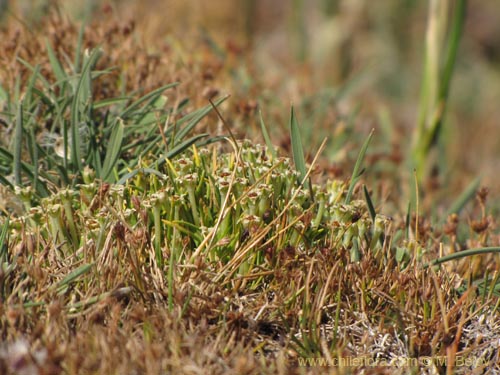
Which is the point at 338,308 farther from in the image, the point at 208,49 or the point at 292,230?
the point at 208,49

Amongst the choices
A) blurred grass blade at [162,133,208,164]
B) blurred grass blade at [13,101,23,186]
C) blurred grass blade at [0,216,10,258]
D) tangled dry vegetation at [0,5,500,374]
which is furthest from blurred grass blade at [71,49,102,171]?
blurred grass blade at [0,216,10,258]

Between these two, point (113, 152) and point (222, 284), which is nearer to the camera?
point (222, 284)

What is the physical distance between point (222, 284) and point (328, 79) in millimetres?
3965

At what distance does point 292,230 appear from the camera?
2125mm

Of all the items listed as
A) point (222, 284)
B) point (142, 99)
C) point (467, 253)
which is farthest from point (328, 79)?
point (222, 284)

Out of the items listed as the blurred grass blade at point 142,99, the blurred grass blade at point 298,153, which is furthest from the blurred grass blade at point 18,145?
the blurred grass blade at point 298,153

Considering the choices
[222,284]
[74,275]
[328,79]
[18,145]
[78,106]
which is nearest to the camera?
[74,275]

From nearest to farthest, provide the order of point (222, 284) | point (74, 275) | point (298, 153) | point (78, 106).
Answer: point (74, 275) < point (222, 284) < point (298, 153) < point (78, 106)

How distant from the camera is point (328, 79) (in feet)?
18.5

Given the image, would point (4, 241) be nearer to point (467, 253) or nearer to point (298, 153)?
point (298, 153)

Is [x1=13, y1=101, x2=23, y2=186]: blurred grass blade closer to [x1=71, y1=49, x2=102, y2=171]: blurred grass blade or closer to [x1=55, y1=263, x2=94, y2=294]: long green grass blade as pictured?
[x1=71, y1=49, x2=102, y2=171]: blurred grass blade

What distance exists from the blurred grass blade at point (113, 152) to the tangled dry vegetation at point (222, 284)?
0.16 ft

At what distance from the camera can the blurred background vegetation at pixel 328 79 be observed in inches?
139

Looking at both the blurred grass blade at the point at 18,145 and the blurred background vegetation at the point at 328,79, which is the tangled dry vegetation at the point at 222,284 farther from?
the blurred background vegetation at the point at 328,79
